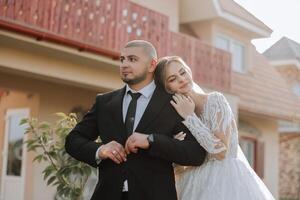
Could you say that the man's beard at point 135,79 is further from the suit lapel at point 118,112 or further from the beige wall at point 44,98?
the beige wall at point 44,98

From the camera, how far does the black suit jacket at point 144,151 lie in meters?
3.05

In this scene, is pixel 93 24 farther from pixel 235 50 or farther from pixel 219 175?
pixel 235 50

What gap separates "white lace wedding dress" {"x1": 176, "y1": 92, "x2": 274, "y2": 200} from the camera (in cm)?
356

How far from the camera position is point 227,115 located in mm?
3596

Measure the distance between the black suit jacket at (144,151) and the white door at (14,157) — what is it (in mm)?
8497

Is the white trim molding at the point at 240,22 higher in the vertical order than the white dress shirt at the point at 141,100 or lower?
higher

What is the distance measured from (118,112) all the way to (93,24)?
613cm

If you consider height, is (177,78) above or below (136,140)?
above

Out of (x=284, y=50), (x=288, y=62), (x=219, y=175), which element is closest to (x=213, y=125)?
(x=219, y=175)

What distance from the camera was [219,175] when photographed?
364 centimetres

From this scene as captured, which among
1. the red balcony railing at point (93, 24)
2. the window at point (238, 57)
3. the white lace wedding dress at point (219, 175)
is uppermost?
the window at point (238, 57)

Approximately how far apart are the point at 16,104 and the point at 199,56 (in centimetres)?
413

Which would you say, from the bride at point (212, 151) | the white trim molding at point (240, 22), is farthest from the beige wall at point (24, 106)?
the bride at point (212, 151)

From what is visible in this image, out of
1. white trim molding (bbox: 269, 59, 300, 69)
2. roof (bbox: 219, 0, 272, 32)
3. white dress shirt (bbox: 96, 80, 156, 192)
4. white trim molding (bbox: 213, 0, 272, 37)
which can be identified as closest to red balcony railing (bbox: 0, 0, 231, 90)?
white trim molding (bbox: 213, 0, 272, 37)
